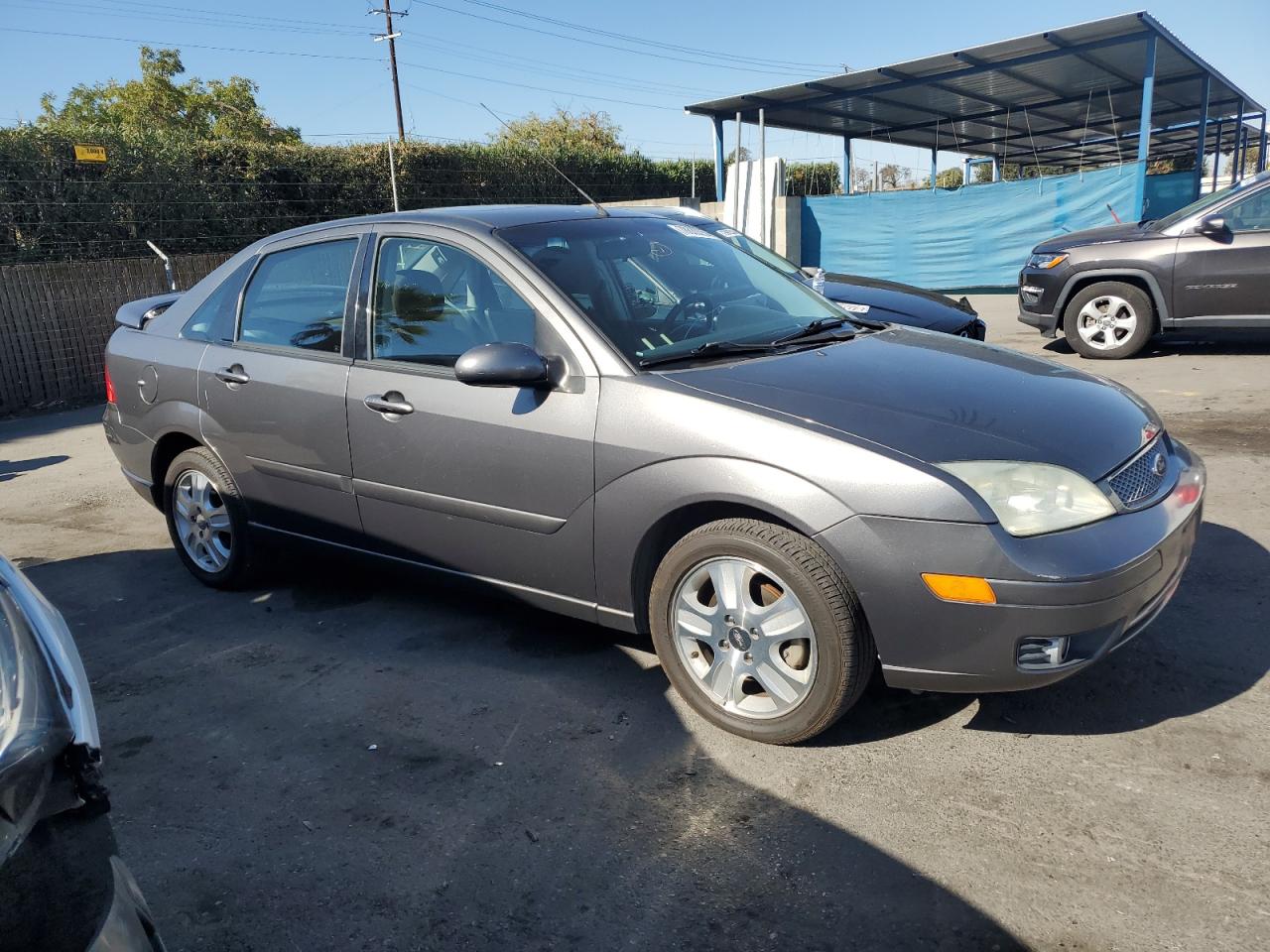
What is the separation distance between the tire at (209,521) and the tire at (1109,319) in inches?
320

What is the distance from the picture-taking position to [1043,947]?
224 centimetres

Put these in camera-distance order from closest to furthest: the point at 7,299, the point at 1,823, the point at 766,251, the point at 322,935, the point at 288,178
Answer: the point at 1,823 < the point at 322,935 < the point at 766,251 < the point at 7,299 < the point at 288,178

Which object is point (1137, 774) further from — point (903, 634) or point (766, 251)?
point (766, 251)

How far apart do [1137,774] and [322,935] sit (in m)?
2.29

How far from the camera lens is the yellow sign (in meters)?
12.0

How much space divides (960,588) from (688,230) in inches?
92.1

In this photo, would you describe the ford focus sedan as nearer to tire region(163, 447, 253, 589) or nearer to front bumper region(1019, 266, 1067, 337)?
tire region(163, 447, 253, 589)

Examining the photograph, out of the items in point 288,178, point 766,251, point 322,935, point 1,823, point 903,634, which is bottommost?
point 322,935

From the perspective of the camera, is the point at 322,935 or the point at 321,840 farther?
the point at 321,840

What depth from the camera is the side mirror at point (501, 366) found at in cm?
335

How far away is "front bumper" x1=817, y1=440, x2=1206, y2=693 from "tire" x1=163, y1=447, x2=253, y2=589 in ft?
9.92

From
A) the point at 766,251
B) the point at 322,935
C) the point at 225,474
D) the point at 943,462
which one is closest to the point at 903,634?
the point at 943,462

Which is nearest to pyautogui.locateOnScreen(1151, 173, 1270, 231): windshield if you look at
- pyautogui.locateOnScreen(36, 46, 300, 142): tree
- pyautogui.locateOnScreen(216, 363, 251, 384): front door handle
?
pyautogui.locateOnScreen(216, 363, 251, 384): front door handle

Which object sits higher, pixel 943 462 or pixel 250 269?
pixel 250 269
